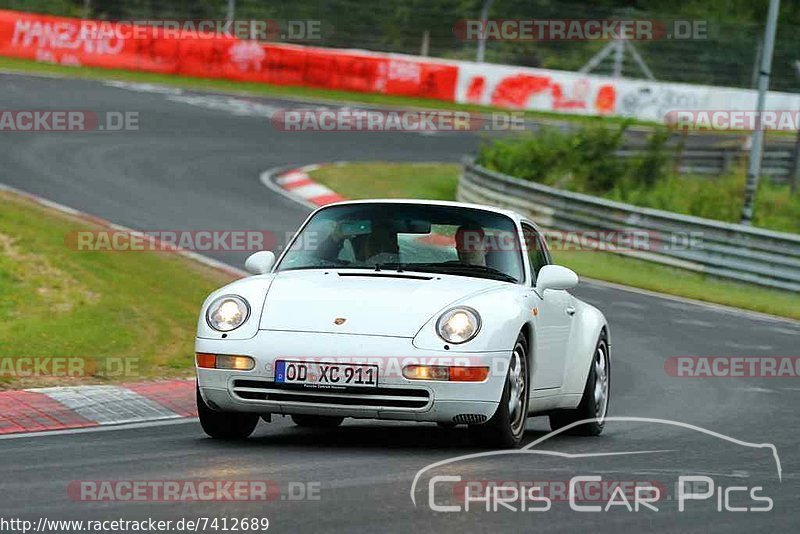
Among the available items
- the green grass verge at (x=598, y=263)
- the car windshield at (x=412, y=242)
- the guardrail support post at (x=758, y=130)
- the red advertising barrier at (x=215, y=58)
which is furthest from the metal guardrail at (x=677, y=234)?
the red advertising barrier at (x=215, y=58)

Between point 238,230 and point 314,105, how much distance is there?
16703mm

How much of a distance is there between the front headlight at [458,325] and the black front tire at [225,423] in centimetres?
114

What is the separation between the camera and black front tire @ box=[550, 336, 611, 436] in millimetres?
9656

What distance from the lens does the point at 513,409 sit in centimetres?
815

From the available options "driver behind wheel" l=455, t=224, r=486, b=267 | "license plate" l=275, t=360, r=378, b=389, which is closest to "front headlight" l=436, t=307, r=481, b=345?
"license plate" l=275, t=360, r=378, b=389

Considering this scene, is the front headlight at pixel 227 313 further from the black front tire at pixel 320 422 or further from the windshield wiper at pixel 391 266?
the black front tire at pixel 320 422

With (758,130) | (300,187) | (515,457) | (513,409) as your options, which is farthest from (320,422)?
(300,187)

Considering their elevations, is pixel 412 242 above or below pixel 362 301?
above

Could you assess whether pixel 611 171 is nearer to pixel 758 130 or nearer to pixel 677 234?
pixel 758 130

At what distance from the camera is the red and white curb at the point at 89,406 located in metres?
8.73

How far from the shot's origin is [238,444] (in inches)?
320

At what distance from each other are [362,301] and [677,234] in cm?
1521

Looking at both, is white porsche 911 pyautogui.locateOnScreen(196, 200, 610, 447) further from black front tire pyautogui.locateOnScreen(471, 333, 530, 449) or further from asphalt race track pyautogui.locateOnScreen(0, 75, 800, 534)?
asphalt race track pyautogui.locateOnScreen(0, 75, 800, 534)

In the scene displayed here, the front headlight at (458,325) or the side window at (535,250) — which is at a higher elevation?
the side window at (535,250)
